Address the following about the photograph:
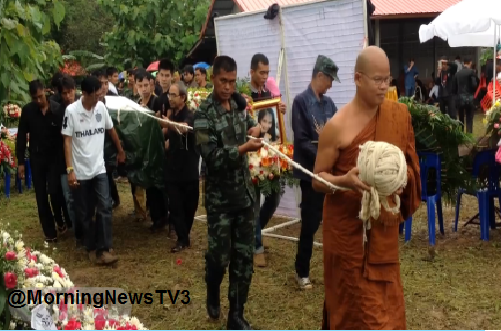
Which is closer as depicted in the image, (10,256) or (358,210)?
(10,256)

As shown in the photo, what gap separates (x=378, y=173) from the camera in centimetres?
330

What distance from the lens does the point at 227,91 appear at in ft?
14.4

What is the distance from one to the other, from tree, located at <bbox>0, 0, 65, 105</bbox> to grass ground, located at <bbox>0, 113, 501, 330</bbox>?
7.19 ft

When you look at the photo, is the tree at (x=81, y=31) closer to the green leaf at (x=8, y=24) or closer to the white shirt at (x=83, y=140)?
the white shirt at (x=83, y=140)

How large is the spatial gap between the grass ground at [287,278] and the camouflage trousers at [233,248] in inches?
18.1

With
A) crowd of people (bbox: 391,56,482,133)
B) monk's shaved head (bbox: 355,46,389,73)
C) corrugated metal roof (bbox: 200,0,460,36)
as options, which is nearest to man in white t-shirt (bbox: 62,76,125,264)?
monk's shaved head (bbox: 355,46,389,73)

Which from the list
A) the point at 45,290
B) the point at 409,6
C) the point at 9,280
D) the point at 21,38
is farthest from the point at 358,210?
the point at 409,6

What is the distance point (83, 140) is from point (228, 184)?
2383mm

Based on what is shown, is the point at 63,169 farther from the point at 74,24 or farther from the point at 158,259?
the point at 74,24

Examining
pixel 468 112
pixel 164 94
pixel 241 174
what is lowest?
pixel 468 112

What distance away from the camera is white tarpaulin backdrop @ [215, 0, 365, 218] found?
259 inches

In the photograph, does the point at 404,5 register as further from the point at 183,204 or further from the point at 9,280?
the point at 9,280

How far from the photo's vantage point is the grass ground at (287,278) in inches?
197

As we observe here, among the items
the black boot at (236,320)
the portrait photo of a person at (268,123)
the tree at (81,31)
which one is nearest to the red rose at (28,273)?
the black boot at (236,320)
